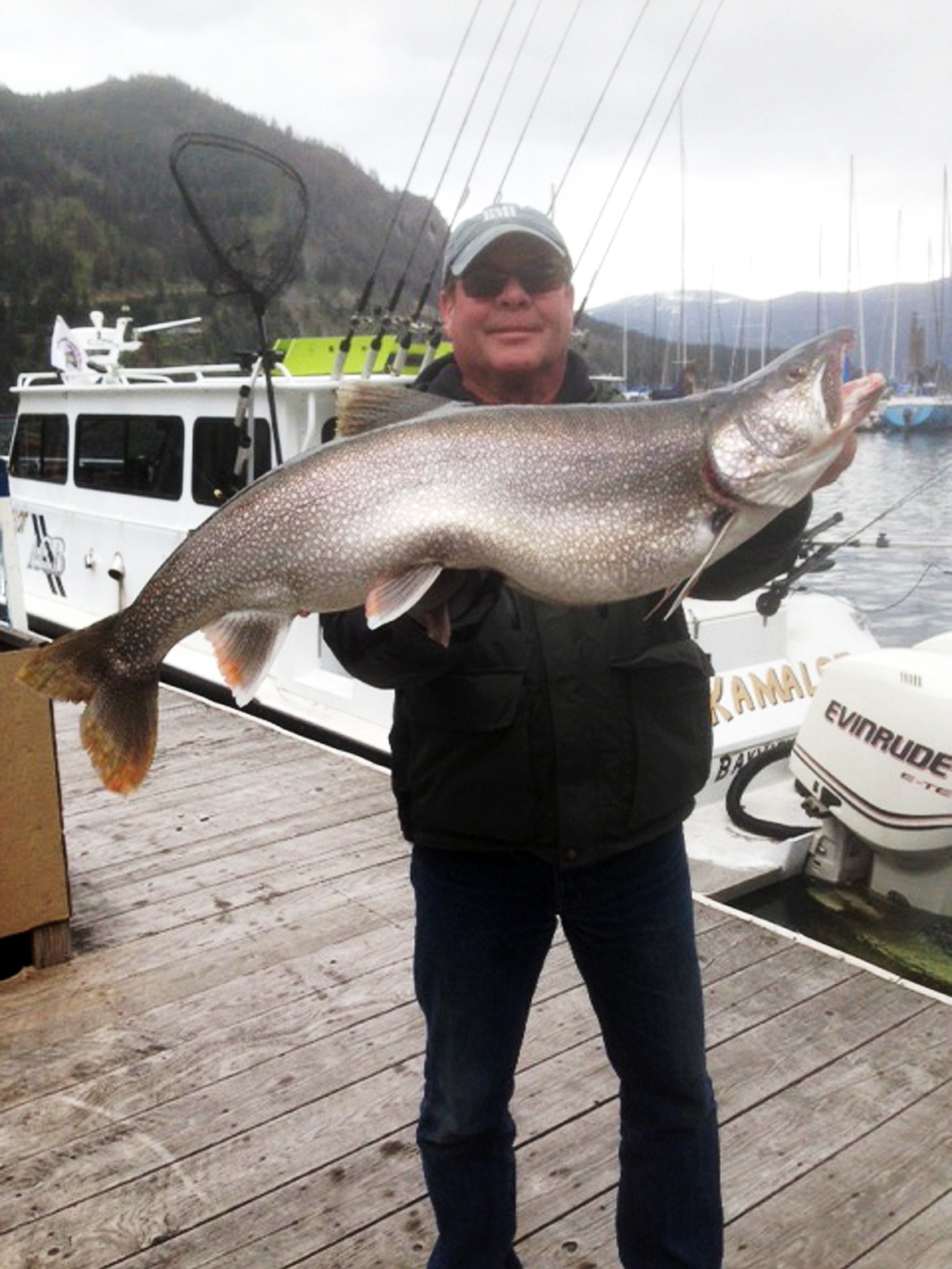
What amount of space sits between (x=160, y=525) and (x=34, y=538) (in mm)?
2858

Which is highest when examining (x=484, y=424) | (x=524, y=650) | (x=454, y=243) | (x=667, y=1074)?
(x=454, y=243)

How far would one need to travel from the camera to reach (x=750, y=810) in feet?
21.0

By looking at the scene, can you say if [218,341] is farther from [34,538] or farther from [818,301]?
[34,538]

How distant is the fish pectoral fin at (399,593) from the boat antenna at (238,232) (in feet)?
16.3

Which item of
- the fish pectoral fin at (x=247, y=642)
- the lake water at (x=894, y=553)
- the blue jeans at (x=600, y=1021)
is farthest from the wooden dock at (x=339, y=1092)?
the lake water at (x=894, y=553)

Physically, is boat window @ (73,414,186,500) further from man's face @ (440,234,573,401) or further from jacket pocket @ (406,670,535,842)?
jacket pocket @ (406,670,535,842)

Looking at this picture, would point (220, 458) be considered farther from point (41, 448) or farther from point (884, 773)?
point (884, 773)

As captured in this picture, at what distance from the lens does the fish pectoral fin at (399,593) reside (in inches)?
71.4

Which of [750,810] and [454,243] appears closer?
[454,243]

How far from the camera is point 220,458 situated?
8.55 m

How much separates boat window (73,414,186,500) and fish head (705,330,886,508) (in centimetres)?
760

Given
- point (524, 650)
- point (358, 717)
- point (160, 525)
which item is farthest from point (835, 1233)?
point (160, 525)

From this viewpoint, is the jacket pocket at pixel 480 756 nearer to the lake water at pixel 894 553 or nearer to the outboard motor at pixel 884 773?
the lake water at pixel 894 553

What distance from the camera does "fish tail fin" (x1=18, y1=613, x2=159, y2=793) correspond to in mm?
2033
